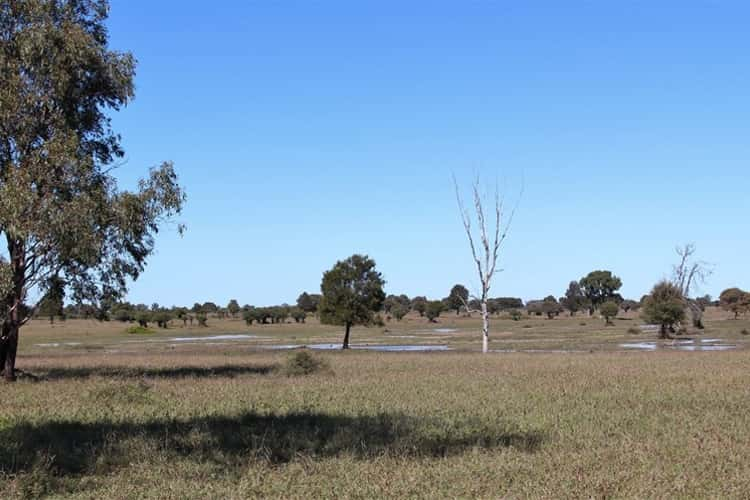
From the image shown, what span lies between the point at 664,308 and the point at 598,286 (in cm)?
12005

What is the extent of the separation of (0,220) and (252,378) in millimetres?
16244

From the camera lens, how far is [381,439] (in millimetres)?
15188

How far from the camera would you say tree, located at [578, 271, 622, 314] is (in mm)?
187375

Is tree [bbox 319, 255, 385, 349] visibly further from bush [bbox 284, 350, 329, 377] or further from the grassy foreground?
the grassy foreground

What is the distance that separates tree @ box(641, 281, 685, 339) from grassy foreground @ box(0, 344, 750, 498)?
48994 mm

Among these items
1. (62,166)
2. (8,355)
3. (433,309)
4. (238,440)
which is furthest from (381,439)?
(433,309)

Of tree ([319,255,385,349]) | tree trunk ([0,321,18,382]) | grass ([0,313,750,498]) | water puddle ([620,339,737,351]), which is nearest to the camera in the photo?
grass ([0,313,750,498])

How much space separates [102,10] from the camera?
30703mm

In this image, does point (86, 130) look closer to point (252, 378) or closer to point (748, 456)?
point (252, 378)

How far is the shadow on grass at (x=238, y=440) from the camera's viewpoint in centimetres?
1328

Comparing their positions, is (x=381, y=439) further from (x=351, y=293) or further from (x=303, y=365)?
(x=351, y=293)

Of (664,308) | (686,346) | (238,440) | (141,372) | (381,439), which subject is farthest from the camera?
(664,308)

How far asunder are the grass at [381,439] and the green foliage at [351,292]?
35.5 metres

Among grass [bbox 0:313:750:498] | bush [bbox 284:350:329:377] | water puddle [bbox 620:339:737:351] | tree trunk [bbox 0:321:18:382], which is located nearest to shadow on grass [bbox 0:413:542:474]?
grass [bbox 0:313:750:498]
